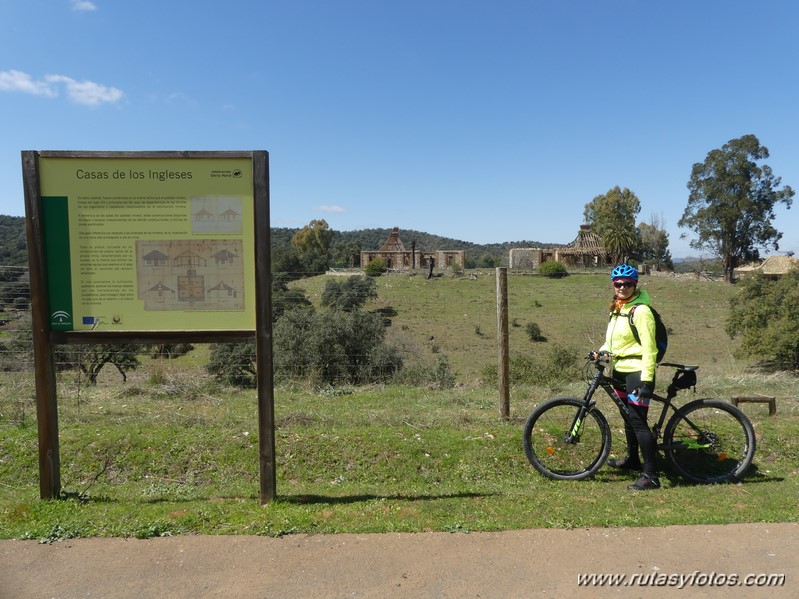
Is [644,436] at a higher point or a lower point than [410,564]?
higher

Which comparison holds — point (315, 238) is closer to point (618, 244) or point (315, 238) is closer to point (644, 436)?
point (618, 244)

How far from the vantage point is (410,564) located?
10.8ft

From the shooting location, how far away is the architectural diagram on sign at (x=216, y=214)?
14.3ft

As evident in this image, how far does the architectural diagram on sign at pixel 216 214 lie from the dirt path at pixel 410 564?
7.24 ft

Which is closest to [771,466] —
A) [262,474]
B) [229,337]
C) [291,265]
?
[262,474]

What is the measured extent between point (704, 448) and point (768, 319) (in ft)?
58.2

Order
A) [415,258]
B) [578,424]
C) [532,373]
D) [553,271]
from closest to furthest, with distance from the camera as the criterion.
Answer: [578,424] < [532,373] < [553,271] < [415,258]

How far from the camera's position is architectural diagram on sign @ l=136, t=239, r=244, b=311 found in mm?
A: 4371

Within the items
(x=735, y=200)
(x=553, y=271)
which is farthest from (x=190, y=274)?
(x=735, y=200)

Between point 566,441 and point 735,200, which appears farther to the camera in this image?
point 735,200

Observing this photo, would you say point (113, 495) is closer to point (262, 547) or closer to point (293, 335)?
point (262, 547)

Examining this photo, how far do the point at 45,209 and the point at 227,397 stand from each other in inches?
195

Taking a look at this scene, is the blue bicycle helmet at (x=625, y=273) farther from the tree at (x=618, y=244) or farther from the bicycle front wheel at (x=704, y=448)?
the tree at (x=618, y=244)

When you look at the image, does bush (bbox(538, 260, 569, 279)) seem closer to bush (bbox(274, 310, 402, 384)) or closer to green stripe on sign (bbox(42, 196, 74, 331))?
bush (bbox(274, 310, 402, 384))
